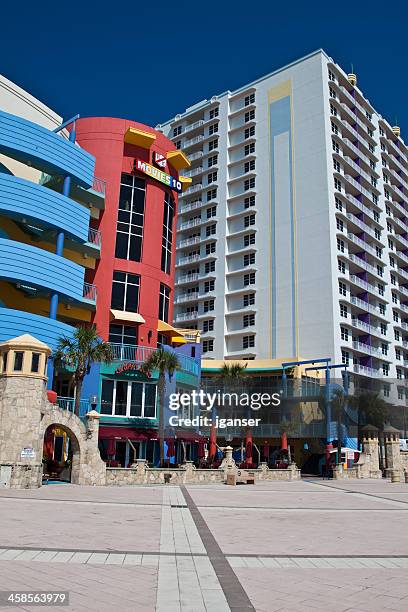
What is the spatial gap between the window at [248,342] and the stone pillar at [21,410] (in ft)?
150

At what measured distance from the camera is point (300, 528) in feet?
48.1

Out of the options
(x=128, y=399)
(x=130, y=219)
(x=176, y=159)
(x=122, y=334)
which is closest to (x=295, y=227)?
(x=176, y=159)

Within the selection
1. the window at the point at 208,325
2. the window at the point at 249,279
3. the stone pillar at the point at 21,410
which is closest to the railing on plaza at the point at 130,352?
the stone pillar at the point at 21,410

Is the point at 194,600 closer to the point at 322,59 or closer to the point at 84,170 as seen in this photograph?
the point at 84,170

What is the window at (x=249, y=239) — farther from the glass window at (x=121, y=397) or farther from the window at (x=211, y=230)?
the glass window at (x=121, y=397)

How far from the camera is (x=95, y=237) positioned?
44.0 metres

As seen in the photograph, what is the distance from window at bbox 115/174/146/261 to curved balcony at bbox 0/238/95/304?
286 inches

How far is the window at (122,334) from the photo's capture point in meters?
43.2

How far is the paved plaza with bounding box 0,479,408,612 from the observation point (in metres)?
7.22

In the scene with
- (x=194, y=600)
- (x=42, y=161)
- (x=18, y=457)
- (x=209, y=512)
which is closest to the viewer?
(x=194, y=600)

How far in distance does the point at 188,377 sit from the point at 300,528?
32332mm

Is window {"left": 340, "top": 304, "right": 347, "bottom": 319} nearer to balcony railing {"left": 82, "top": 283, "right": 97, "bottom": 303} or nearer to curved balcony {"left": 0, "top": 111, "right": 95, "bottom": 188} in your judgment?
balcony railing {"left": 82, "top": 283, "right": 97, "bottom": 303}

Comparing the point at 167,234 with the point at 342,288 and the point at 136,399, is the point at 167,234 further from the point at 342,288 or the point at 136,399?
the point at 342,288

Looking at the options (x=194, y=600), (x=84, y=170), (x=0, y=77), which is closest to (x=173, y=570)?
(x=194, y=600)
